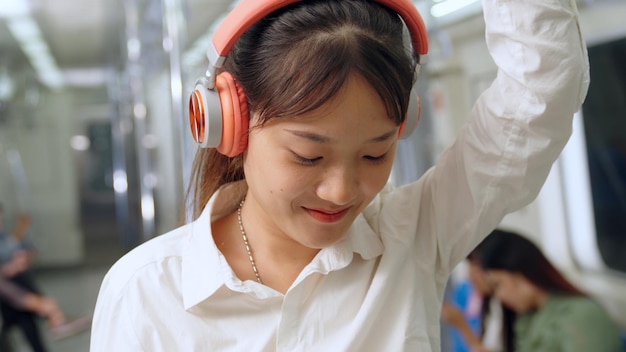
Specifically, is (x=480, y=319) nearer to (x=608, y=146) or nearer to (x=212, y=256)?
(x=608, y=146)

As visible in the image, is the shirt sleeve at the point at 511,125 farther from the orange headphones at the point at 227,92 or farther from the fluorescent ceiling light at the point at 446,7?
the fluorescent ceiling light at the point at 446,7

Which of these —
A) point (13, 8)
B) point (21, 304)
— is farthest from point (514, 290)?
point (13, 8)

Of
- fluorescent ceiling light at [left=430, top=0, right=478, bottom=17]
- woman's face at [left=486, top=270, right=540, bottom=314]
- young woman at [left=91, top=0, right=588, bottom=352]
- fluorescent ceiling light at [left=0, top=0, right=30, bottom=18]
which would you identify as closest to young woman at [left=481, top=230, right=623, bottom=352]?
woman's face at [left=486, top=270, right=540, bottom=314]

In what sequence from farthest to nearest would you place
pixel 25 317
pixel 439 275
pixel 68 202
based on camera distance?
pixel 68 202 → pixel 25 317 → pixel 439 275

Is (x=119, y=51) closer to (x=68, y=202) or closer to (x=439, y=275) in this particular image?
(x=68, y=202)

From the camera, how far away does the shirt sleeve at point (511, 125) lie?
985 millimetres

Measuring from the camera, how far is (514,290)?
127 inches

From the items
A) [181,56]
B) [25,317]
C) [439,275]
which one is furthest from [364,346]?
[25,317]

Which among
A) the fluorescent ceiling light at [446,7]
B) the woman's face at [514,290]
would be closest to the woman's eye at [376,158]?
the woman's face at [514,290]

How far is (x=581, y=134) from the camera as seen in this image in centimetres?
333

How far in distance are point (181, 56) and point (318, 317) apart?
114 inches

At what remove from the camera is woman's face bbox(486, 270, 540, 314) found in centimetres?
320

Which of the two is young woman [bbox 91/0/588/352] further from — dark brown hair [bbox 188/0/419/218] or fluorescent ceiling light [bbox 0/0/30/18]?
fluorescent ceiling light [bbox 0/0/30/18]

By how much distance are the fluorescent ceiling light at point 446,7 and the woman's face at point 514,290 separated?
4.54 feet
